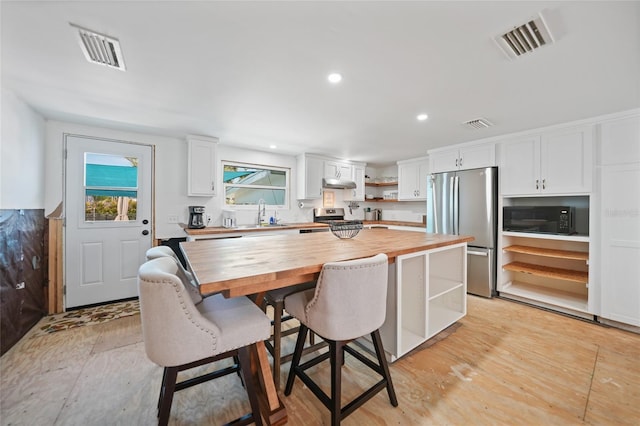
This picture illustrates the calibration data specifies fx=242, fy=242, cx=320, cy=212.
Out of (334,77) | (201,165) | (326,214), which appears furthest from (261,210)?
(334,77)

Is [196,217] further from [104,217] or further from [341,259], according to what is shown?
[341,259]

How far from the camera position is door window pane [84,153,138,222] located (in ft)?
10.2

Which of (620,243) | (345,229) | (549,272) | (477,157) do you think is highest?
(477,157)

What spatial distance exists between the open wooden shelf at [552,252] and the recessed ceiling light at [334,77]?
10.7 feet

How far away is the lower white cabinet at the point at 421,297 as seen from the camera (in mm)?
1849

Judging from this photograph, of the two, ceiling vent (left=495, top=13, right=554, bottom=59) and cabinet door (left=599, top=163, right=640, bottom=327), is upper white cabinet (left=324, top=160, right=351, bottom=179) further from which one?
cabinet door (left=599, top=163, right=640, bottom=327)

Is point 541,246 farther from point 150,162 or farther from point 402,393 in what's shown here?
point 150,162

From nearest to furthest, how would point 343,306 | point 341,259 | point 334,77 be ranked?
point 343,306 → point 341,259 → point 334,77

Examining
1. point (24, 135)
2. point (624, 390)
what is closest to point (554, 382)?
point (624, 390)

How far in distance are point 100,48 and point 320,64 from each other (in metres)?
1.43

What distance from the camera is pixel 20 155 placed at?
2.30 metres

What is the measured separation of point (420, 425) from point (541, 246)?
339 cm

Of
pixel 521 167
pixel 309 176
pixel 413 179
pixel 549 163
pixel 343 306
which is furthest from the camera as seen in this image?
pixel 413 179

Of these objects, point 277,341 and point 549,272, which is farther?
point 549,272
